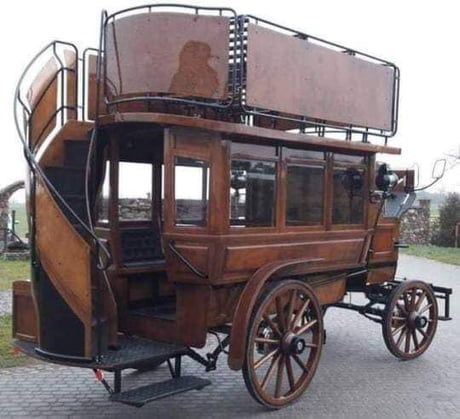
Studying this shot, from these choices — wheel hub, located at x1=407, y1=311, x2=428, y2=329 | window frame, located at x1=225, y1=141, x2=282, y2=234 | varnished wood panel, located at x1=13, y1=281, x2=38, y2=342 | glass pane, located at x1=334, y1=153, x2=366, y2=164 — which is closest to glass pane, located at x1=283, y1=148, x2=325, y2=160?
window frame, located at x1=225, y1=141, x2=282, y2=234

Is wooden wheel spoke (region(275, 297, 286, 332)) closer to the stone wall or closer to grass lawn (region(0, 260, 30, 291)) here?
grass lawn (region(0, 260, 30, 291))

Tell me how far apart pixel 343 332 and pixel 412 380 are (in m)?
2.21

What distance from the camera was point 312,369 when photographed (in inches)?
209

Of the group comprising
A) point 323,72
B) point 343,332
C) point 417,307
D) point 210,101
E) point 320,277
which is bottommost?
point 343,332

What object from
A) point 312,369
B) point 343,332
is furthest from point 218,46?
point 343,332

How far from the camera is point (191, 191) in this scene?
16.1 feet

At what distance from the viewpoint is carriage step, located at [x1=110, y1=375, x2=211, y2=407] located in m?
4.15

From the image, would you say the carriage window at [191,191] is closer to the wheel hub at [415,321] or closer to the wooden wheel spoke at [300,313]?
the wooden wheel spoke at [300,313]

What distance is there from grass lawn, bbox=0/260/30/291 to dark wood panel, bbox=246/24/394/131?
7.91 m

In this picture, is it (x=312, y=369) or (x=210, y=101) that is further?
(x=312, y=369)

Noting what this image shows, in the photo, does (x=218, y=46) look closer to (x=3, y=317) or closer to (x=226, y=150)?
(x=226, y=150)

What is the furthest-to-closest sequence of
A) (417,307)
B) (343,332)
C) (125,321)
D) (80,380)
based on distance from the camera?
(343,332)
(417,307)
(80,380)
(125,321)

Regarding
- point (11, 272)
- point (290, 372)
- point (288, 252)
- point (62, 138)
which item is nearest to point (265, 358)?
point (290, 372)

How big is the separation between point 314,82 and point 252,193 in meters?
1.15
